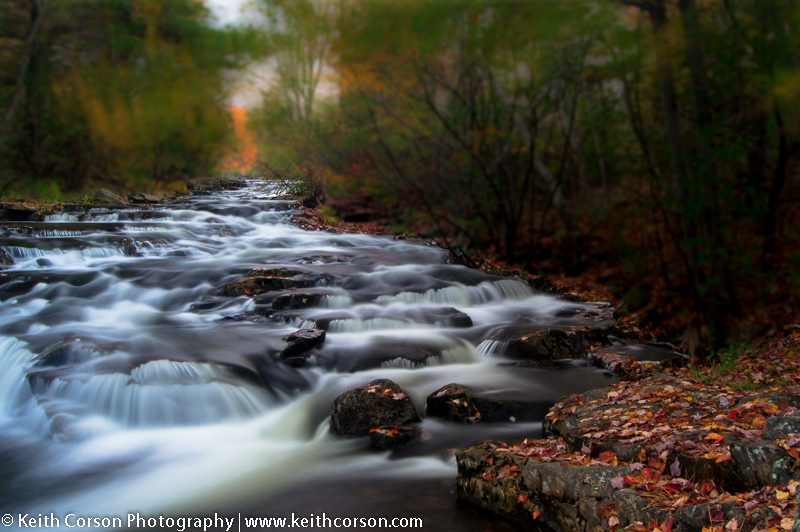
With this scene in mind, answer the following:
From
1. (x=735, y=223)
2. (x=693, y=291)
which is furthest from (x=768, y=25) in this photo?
(x=693, y=291)

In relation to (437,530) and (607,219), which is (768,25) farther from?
(437,530)

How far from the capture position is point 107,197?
4.57 m

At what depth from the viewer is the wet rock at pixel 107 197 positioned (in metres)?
4.26

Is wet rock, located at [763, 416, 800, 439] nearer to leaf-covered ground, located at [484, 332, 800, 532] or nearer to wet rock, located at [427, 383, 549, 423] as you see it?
leaf-covered ground, located at [484, 332, 800, 532]

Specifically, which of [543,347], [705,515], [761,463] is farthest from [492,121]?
[705,515]

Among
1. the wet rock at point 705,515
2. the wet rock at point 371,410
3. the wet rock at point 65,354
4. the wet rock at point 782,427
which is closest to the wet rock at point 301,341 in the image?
the wet rock at point 371,410

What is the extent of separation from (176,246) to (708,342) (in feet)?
26.6

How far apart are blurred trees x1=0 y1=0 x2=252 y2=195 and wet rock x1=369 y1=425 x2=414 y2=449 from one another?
2800 millimetres

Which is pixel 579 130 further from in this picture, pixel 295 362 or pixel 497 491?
pixel 497 491

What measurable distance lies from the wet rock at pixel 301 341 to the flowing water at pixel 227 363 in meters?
0.12

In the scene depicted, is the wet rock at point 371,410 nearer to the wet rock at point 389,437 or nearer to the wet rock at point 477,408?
the wet rock at point 389,437

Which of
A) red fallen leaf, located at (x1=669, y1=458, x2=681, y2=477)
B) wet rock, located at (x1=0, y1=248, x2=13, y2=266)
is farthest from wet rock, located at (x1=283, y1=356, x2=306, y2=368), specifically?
wet rock, located at (x1=0, y1=248, x2=13, y2=266)

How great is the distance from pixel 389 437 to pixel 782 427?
2833 millimetres

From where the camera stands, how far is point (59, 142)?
3221mm
